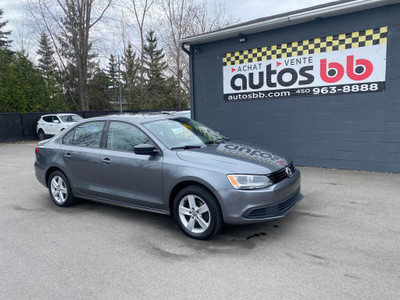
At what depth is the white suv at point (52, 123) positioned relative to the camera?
55.2 feet

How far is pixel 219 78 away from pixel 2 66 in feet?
52.6

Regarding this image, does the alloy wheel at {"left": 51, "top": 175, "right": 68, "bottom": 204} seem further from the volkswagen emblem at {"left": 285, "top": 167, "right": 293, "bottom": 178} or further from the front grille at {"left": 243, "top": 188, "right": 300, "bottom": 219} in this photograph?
the volkswagen emblem at {"left": 285, "top": 167, "right": 293, "bottom": 178}

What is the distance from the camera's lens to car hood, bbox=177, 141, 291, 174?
372 cm

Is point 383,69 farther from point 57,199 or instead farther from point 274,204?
point 57,199

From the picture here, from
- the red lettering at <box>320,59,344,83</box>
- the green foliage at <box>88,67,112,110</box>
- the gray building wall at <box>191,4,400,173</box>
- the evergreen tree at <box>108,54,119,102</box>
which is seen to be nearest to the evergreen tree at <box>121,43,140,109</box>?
the evergreen tree at <box>108,54,119,102</box>

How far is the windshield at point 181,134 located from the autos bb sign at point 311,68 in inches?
146

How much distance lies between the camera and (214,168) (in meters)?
3.70

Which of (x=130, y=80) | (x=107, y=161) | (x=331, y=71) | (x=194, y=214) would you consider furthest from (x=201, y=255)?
(x=130, y=80)

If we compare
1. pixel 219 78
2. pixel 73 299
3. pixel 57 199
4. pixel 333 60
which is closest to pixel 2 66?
pixel 219 78

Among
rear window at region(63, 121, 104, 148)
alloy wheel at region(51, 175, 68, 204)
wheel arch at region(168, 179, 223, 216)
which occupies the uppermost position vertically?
rear window at region(63, 121, 104, 148)

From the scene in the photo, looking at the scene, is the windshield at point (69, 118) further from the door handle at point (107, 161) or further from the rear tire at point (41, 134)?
the door handle at point (107, 161)

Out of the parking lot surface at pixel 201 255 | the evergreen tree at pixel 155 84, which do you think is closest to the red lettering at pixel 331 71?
the parking lot surface at pixel 201 255

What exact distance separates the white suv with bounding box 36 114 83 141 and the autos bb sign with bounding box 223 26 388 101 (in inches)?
445

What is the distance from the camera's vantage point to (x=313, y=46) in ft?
24.4
